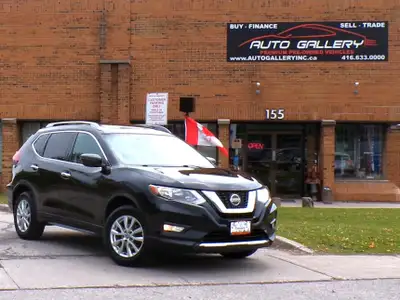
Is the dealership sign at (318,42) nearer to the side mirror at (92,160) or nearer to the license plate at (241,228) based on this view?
the side mirror at (92,160)

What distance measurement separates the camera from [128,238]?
6.98 m

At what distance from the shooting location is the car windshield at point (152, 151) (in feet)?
25.0

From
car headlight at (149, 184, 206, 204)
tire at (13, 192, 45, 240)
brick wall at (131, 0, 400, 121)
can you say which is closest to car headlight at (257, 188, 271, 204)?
car headlight at (149, 184, 206, 204)

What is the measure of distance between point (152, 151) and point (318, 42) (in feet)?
41.6

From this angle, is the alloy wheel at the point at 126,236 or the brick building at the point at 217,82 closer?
the alloy wheel at the point at 126,236

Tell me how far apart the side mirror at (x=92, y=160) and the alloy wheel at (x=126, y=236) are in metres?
0.82

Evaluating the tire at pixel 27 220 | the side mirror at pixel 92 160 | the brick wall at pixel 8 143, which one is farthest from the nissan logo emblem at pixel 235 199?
the brick wall at pixel 8 143

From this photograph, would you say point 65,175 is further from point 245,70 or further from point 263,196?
point 245,70

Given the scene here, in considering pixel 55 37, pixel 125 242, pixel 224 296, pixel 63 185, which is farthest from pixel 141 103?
pixel 224 296

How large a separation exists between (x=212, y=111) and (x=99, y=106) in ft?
13.0

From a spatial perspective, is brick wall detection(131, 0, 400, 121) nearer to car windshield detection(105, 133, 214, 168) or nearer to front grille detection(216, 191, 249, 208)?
car windshield detection(105, 133, 214, 168)

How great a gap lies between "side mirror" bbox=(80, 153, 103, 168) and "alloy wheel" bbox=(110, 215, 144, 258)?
822 mm

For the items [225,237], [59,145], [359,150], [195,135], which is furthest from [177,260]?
[359,150]

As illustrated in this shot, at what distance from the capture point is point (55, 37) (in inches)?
771
